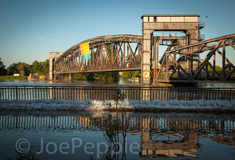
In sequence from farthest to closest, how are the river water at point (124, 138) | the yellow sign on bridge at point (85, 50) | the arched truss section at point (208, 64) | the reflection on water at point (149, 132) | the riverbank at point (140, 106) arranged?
the yellow sign on bridge at point (85, 50) < the arched truss section at point (208, 64) < the riverbank at point (140, 106) < the reflection on water at point (149, 132) < the river water at point (124, 138)

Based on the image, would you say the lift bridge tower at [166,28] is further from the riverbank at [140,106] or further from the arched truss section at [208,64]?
the riverbank at [140,106]

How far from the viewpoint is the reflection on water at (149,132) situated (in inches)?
246

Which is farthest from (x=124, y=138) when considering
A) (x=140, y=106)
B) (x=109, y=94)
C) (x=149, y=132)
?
(x=140, y=106)

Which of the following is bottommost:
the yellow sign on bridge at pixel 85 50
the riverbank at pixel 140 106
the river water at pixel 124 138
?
the river water at pixel 124 138

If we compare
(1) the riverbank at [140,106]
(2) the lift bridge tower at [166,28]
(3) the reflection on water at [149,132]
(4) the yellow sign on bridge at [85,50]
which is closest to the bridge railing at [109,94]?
(1) the riverbank at [140,106]

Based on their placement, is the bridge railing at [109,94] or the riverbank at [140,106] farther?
the bridge railing at [109,94]

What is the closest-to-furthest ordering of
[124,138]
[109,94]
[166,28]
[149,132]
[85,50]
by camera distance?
[124,138], [149,132], [109,94], [166,28], [85,50]

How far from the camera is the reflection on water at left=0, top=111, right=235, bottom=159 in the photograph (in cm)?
624

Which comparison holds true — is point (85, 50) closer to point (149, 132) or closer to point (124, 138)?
point (149, 132)

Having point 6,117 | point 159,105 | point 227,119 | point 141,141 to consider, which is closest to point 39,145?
point 141,141

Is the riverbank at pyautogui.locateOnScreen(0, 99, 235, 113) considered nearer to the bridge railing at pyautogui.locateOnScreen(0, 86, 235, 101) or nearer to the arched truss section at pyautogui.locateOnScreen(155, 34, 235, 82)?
the bridge railing at pyautogui.locateOnScreen(0, 86, 235, 101)

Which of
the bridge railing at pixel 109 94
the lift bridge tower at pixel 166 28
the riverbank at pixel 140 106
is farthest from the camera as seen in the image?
the lift bridge tower at pixel 166 28

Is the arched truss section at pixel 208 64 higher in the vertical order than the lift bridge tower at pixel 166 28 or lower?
lower

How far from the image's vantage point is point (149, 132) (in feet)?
26.8
